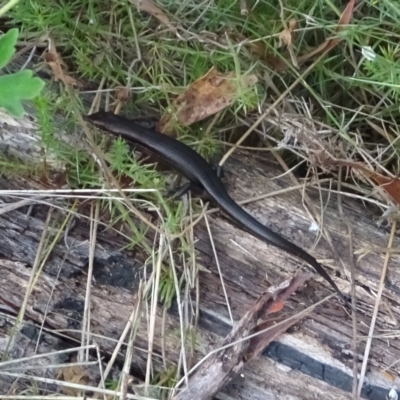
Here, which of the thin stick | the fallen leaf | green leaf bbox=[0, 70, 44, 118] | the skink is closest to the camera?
green leaf bbox=[0, 70, 44, 118]

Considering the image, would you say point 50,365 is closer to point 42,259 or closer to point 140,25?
point 42,259

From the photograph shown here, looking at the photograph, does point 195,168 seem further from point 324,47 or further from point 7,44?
point 7,44

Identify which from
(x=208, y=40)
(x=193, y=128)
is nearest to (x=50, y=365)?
(x=193, y=128)

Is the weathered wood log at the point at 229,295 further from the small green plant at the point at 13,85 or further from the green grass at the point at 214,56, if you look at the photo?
the small green plant at the point at 13,85

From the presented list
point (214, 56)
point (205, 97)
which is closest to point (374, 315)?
point (205, 97)

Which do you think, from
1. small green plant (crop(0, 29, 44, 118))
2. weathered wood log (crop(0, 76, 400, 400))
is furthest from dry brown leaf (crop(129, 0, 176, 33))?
small green plant (crop(0, 29, 44, 118))

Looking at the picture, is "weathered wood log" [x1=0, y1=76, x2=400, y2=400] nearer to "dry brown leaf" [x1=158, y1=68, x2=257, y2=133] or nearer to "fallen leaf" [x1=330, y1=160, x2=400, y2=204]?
"fallen leaf" [x1=330, y1=160, x2=400, y2=204]
